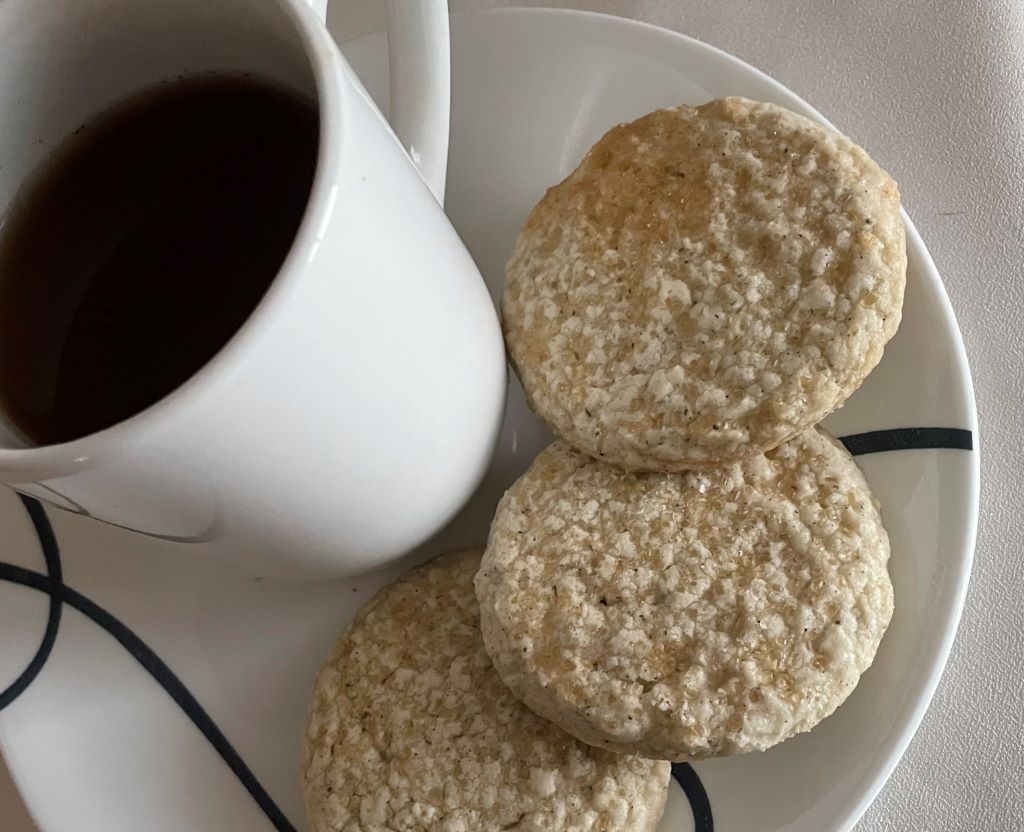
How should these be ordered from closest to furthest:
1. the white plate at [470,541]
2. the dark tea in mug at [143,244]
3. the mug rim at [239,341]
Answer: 1. the mug rim at [239,341]
2. the dark tea in mug at [143,244]
3. the white plate at [470,541]

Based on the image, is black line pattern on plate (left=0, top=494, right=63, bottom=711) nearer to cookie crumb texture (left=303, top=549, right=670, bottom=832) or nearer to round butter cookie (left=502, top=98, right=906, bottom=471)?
cookie crumb texture (left=303, top=549, right=670, bottom=832)

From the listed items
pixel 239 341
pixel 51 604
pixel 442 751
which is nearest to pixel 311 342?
pixel 239 341

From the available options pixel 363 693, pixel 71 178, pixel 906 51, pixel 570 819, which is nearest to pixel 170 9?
pixel 71 178

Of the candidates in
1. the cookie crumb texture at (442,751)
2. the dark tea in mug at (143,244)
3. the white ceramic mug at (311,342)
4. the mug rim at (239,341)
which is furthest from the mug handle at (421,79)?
the cookie crumb texture at (442,751)

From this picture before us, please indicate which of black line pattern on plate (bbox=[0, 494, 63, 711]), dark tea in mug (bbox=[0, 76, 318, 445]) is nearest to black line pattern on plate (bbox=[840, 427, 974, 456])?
dark tea in mug (bbox=[0, 76, 318, 445])

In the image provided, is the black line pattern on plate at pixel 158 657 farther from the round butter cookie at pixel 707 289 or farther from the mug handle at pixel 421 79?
the mug handle at pixel 421 79

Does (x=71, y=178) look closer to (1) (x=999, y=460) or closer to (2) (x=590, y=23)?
(2) (x=590, y=23)
